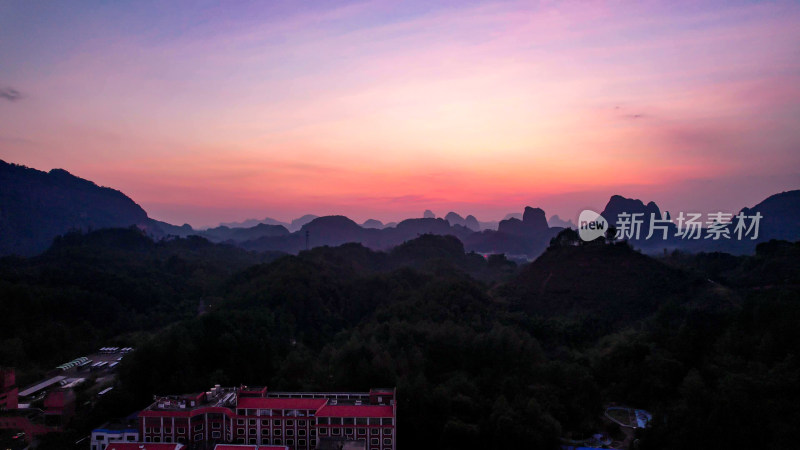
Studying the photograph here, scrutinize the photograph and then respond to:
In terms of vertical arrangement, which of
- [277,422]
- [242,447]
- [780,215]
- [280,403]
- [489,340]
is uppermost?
[780,215]

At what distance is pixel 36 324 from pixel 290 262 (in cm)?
1227

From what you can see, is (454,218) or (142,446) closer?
(142,446)

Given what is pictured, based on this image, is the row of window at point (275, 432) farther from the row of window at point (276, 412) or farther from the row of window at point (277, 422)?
the row of window at point (276, 412)

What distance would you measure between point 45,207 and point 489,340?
213ft

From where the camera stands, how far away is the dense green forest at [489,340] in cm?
1077

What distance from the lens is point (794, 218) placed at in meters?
44.5

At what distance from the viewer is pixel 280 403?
1060cm

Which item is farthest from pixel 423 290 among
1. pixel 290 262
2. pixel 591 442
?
pixel 591 442

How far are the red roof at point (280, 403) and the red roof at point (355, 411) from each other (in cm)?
29

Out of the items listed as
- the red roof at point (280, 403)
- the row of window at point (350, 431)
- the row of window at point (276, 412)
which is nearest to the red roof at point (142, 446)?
the row of window at point (276, 412)

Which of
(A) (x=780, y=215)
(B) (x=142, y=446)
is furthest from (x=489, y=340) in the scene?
(A) (x=780, y=215)

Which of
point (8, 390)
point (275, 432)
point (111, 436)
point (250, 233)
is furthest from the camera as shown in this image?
point (250, 233)

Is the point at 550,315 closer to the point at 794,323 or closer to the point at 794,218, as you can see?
the point at 794,323

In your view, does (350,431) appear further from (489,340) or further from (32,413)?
(32,413)
